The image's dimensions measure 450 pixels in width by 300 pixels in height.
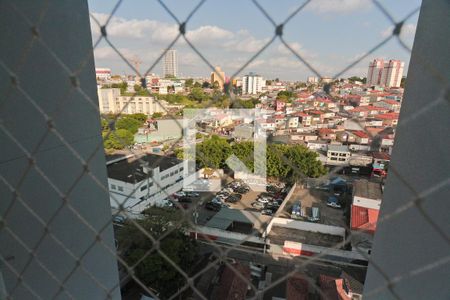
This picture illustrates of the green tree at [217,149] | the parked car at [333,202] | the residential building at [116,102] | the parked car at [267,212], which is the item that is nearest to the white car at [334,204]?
the parked car at [333,202]

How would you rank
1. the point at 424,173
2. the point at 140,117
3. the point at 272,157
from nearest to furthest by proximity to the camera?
the point at 424,173, the point at 272,157, the point at 140,117

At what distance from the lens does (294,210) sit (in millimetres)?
4949

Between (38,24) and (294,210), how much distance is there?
4899 mm

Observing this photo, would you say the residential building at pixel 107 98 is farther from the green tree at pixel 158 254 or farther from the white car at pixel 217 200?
the white car at pixel 217 200

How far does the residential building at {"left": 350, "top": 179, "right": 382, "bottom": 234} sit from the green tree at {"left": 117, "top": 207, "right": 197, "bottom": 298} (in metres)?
2.27

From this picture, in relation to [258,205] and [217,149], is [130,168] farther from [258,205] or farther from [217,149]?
[258,205]

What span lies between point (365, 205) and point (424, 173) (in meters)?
4.30

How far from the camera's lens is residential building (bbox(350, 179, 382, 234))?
3866 mm

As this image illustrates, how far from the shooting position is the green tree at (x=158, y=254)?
8.25 feet

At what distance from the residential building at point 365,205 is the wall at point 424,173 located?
369 cm

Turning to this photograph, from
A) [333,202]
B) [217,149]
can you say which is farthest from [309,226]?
[217,149]

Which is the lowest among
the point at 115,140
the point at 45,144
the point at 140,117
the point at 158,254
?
the point at 158,254

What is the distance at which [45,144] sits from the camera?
0.53 m

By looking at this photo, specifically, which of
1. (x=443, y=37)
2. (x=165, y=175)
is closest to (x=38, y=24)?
(x=443, y=37)
